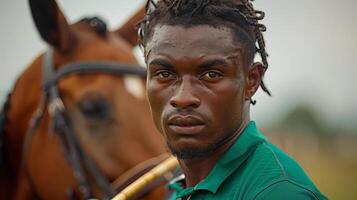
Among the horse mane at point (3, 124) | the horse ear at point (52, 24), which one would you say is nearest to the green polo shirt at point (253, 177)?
the horse ear at point (52, 24)

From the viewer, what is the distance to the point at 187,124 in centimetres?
224

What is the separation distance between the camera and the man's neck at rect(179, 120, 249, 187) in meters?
2.37

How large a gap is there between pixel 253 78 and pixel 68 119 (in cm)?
242

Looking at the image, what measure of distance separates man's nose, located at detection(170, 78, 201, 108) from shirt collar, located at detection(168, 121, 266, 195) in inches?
8.3

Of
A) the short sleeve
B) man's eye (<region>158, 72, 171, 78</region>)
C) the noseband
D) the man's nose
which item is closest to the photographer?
the short sleeve

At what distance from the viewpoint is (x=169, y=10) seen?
2.38m

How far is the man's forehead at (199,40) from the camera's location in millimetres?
2275

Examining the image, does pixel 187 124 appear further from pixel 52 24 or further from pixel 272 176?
pixel 52 24

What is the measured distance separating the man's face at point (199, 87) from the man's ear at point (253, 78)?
0.05 metres

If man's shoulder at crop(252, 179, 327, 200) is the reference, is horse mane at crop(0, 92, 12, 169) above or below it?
below

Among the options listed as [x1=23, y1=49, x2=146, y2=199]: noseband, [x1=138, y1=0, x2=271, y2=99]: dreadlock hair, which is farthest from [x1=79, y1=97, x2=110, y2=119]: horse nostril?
[x1=138, y1=0, x2=271, y2=99]: dreadlock hair

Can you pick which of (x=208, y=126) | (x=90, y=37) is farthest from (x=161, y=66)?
(x=90, y=37)

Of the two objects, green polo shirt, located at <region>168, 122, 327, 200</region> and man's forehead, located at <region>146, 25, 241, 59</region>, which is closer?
green polo shirt, located at <region>168, 122, 327, 200</region>

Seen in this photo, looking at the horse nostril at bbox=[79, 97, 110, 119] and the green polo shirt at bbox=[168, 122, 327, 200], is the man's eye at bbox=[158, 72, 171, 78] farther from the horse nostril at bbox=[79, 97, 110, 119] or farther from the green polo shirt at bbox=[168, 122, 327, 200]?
the horse nostril at bbox=[79, 97, 110, 119]
